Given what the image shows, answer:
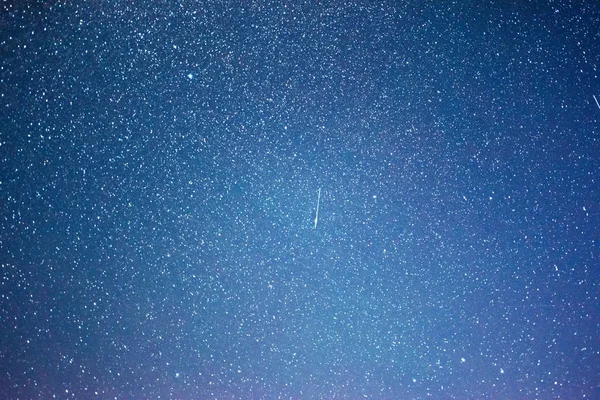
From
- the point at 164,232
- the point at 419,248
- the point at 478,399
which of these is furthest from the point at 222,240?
the point at 478,399

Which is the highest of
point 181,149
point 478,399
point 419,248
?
point 181,149

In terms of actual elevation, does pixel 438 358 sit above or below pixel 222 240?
below

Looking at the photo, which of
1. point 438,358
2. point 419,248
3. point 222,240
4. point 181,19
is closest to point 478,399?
point 438,358

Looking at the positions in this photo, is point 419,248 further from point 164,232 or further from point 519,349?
point 164,232

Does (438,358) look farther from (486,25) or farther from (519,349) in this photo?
(486,25)

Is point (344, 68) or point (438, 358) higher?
point (344, 68)

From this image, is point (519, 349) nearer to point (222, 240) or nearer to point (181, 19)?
point (222, 240)
